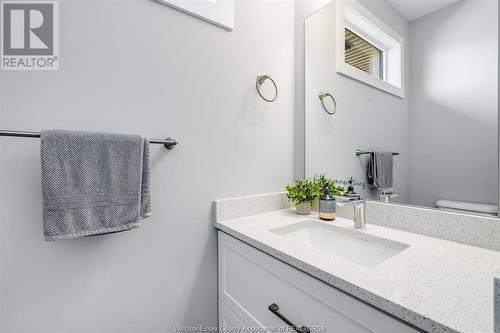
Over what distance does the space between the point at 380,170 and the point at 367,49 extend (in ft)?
2.06

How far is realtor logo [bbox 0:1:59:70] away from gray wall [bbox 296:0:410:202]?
45.7 inches

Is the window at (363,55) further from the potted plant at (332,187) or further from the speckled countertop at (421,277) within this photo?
the speckled countertop at (421,277)

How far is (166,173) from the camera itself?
38.6 inches

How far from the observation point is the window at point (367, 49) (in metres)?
1.04

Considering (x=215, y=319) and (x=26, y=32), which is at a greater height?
(x=26, y=32)

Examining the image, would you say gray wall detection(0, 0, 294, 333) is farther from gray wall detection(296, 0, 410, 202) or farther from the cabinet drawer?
gray wall detection(296, 0, 410, 202)

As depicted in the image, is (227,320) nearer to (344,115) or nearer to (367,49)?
(344,115)

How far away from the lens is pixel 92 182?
764 mm

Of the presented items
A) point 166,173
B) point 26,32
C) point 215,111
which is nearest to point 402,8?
point 215,111

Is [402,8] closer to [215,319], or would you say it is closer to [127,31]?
[127,31]

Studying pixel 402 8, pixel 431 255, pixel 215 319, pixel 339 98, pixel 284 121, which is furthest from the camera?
pixel 284 121

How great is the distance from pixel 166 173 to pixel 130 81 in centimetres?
39

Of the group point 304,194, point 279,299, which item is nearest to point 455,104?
Answer: point 304,194

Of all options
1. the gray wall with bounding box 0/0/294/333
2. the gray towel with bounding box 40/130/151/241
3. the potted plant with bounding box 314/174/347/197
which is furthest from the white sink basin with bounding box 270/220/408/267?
the gray towel with bounding box 40/130/151/241
